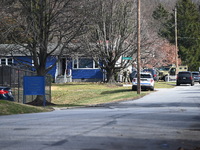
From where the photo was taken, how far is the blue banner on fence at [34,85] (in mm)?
26656

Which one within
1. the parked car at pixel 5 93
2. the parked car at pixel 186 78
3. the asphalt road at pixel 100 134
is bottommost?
the asphalt road at pixel 100 134

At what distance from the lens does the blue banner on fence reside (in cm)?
2666

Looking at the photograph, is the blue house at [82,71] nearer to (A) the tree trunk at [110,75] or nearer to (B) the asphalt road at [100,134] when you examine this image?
(A) the tree trunk at [110,75]

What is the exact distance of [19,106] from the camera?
20.6m

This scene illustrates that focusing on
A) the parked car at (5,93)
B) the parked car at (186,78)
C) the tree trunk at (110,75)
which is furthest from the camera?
the parked car at (186,78)

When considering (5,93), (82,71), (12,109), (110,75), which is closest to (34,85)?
(5,93)

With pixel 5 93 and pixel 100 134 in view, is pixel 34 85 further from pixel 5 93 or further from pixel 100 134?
pixel 100 134

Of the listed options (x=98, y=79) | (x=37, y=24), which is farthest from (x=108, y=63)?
(x=37, y=24)

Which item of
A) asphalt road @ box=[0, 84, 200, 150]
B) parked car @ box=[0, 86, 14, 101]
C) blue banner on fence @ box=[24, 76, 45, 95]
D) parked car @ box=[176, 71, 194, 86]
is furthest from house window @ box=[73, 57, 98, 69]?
asphalt road @ box=[0, 84, 200, 150]

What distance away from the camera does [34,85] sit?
26.8 m

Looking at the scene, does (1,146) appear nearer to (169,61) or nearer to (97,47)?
(97,47)

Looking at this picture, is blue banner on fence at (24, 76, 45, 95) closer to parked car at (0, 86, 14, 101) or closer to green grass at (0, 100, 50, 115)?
parked car at (0, 86, 14, 101)

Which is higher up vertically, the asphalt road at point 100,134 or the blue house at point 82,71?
the blue house at point 82,71

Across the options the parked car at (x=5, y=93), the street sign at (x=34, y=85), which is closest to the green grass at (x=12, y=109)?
the parked car at (x=5, y=93)
